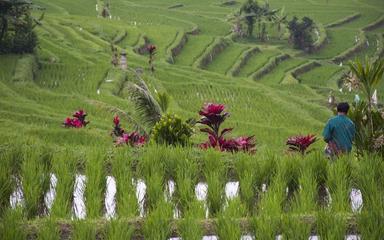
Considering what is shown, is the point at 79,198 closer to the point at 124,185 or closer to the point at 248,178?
the point at 124,185

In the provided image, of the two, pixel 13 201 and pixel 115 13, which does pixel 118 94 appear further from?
pixel 115 13

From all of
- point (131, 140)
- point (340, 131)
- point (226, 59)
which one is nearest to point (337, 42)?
point (226, 59)

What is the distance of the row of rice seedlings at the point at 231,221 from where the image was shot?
4.54 metres

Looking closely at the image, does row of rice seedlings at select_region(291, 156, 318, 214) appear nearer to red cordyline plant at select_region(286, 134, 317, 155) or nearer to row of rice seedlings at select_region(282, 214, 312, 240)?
row of rice seedlings at select_region(282, 214, 312, 240)

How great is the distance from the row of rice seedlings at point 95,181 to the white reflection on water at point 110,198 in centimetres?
5

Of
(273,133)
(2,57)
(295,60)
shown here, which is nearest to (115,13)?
(295,60)

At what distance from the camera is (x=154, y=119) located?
9586 mm

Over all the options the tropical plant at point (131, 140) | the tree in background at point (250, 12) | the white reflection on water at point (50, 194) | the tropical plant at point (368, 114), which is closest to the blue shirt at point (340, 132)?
the tropical plant at point (368, 114)

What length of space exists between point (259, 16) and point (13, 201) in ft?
166

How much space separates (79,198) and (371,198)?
104 inches

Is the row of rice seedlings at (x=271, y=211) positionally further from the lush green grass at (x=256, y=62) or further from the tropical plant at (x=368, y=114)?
the lush green grass at (x=256, y=62)

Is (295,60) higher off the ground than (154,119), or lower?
lower

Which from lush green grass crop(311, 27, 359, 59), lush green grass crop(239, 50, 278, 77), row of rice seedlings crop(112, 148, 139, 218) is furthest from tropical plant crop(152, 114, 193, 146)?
lush green grass crop(311, 27, 359, 59)

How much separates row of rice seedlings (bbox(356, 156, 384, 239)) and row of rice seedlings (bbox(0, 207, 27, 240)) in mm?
2604
